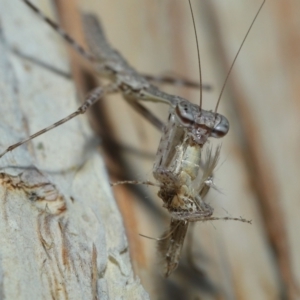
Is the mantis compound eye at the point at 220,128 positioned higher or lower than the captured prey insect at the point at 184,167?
higher

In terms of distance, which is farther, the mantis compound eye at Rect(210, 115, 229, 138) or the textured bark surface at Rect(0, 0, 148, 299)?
the mantis compound eye at Rect(210, 115, 229, 138)

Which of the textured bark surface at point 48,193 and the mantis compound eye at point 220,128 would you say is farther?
the mantis compound eye at point 220,128

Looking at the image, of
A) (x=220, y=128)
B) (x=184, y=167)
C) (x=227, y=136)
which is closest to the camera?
(x=184, y=167)

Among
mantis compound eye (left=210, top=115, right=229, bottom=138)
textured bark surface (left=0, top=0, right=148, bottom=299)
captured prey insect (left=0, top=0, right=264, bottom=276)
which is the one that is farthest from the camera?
mantis compound eye (left=210, top=115, right=229, bottom=138)

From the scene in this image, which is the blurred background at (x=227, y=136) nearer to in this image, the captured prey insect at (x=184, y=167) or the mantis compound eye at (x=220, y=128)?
the captured prey insect at (x=184, y=167)

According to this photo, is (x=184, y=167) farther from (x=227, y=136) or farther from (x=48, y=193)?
(x=227, y=136)

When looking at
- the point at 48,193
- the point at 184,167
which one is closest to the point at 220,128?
the point at 184,167

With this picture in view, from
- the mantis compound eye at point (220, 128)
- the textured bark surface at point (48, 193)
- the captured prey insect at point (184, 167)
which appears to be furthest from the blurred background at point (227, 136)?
the mantis compound eye at point (220, 128)

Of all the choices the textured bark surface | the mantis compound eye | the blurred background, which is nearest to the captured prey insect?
the mantis compound eye

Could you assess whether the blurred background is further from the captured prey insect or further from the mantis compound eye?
the mantis compound eye
